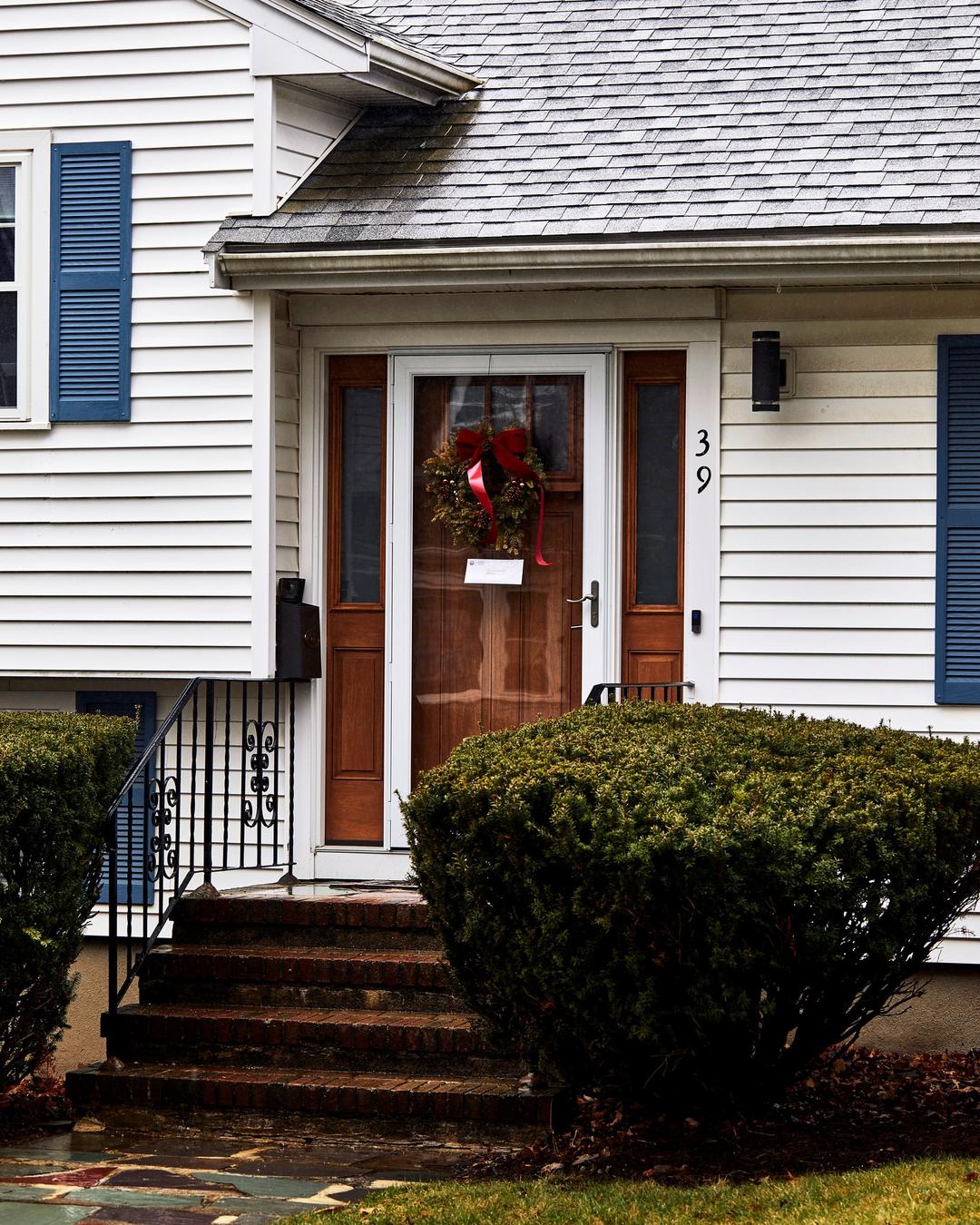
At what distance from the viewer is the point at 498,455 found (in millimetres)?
8055

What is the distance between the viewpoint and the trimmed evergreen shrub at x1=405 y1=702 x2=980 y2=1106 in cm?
492

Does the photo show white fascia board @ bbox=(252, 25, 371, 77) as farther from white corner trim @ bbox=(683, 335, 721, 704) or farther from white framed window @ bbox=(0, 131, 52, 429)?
white corner trim @ bbox=(683, 335, 721, 704)

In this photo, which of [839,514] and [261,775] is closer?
[839,514]

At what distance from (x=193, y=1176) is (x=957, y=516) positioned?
4.36m

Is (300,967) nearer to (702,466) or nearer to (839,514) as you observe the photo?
(702,466)

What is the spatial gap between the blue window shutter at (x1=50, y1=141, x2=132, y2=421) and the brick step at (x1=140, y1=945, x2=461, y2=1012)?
2723mm

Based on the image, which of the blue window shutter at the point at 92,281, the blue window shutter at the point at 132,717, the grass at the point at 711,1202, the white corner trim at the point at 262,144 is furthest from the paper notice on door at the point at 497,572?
the grass at the point at 711,1202

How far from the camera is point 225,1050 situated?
6.67 m

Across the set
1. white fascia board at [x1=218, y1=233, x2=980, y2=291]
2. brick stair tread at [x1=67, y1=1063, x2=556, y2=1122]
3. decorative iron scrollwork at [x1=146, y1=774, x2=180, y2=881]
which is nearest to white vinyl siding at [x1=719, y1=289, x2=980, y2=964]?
white fascia board at [x1=218, y1=233, x2=980, y2=291]

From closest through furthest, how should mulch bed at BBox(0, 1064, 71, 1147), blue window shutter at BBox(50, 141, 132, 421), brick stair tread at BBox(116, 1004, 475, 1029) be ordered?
1. mulch bed at BBox(0, 1064, 71, 1147)
2. brick stair tread at BBox(116, 1004, 475, 1029)
3. blue window shutter at BBox(50, 141, 132, 421)

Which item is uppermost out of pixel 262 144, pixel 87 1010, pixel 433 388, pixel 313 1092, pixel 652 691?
pixel 262 144

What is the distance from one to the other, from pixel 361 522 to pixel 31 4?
3.03 meters

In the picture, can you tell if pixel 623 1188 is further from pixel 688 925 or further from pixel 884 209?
pixel 884 209

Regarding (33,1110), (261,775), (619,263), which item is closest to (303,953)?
(33,1110)
